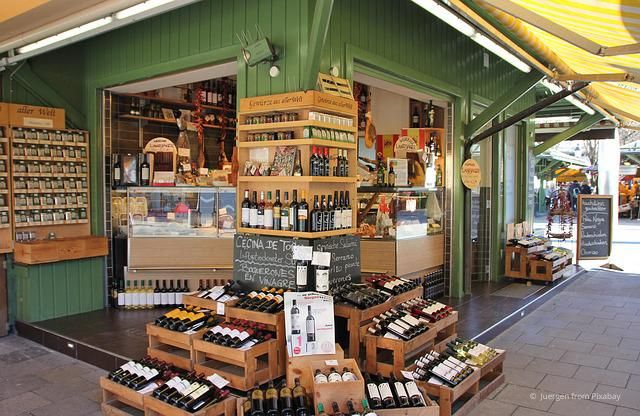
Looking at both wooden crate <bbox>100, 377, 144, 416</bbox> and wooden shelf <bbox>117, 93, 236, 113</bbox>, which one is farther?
wooden shelf <bbox>117, 93, 236, 113</bbox>

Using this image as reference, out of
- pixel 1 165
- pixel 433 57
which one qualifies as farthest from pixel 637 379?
pixel 1 165

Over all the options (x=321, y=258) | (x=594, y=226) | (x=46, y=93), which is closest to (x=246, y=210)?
(x=321, y=258)

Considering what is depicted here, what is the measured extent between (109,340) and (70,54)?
A: 3.84 m

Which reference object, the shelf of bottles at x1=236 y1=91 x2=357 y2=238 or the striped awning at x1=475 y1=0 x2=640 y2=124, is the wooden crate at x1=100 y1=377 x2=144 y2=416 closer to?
the shelf of bottles at x1=236 y1=91 x2=357 y2=238

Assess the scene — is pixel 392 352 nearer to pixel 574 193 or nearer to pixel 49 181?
pixel 49 181

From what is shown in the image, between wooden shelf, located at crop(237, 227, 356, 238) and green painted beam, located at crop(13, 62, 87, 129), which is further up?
green painted beam, located at crop(13, 62, 87, 129)

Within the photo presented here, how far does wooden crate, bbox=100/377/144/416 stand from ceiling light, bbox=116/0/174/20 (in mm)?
2909

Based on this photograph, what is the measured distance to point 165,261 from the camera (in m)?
6.56

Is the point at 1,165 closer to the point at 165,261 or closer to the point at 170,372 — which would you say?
the point at 165,261

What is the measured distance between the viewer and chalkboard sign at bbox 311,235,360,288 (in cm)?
459

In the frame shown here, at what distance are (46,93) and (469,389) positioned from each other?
5914mm

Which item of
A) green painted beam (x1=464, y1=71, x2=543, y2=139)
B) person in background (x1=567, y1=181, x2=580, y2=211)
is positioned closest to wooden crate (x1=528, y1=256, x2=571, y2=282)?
green painted beam (x1=464, y1=71, x2=543, y2=139)

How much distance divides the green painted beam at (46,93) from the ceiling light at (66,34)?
3.10 ft

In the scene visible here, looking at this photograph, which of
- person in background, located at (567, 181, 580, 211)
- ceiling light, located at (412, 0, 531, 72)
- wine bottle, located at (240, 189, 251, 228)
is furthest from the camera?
person in background, located at (567, 181, 580, 211)
